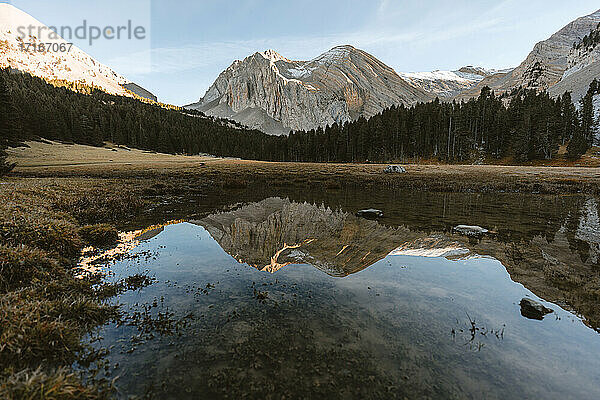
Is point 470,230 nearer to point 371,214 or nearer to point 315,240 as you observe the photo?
point 371,214

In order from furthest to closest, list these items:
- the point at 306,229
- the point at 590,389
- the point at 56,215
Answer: the point at 306,229
the point at 56,215
the point at 590,389

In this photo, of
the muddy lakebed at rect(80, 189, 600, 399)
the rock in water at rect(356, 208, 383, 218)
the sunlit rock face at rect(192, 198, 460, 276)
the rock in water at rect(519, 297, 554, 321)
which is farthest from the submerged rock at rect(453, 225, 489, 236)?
the rock in water at rect(519, 297, 554, 321)

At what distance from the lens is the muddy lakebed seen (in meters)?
5.20

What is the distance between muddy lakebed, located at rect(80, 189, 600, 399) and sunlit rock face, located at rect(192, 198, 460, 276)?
0.14m

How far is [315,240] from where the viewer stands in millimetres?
15625

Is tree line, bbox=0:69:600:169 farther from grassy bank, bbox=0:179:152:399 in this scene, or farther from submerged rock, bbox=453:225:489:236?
grassy bank, bbox=0:179:152:399

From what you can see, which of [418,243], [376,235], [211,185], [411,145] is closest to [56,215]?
[376,235]

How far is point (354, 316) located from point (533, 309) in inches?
220

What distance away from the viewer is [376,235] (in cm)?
1658

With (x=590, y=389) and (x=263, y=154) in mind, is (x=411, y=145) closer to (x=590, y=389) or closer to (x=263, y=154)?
(x=263, y=154)

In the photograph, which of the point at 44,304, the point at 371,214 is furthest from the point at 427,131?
the point at 44,304

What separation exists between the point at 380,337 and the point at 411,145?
11227cm

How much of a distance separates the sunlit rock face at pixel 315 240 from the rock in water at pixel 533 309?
198 inches

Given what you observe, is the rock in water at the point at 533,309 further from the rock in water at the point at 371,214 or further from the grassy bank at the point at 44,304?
the rock in water at the point at 371,214
